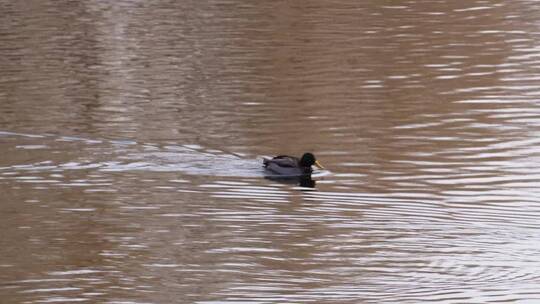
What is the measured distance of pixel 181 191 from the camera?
15.9m

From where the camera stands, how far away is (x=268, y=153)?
18094mm

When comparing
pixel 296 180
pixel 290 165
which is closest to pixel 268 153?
pixel 296 180

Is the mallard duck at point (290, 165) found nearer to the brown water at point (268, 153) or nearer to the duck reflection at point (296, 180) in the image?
the duck reflection at point (296, 180)

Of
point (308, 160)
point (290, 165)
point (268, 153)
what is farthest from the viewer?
point (268, 153)

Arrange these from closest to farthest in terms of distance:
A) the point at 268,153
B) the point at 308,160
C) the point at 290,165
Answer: the point at 290,165, the point at 308,160, the point at 268,153

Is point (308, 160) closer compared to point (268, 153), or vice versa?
point (308, 160)

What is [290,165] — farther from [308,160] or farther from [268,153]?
[268,153]

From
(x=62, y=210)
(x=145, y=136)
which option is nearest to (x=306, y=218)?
(x=62, y=210)

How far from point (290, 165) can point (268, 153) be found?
1.36 meters

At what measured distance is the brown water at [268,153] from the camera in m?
12.5

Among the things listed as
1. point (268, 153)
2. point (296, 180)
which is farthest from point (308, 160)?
point (268, 153)

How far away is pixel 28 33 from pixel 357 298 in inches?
733

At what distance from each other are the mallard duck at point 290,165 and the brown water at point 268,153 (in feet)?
0.58

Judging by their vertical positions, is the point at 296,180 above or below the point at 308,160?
below
